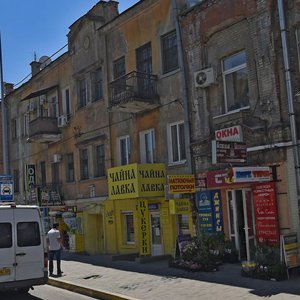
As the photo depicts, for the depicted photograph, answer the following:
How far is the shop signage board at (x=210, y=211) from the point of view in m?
15.8

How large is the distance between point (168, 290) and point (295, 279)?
9.81 ft

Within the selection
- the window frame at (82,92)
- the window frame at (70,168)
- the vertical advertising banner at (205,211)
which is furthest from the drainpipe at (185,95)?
the window frame at (70,168)

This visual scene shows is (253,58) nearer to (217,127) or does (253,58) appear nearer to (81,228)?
(217,127)

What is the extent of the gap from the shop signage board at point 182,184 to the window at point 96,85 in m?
8.11

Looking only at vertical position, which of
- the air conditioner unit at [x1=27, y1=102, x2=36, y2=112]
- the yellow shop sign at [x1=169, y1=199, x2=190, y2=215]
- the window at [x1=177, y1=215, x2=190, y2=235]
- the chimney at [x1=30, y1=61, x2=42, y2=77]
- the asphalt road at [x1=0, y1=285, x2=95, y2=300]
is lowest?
the asphalt road at [x1=0, y1=285, x2=95, y2=300]

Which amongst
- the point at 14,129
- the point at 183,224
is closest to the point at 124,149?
the point at 183,224

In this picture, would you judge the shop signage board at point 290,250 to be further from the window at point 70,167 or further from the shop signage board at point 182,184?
the window at point 70,167

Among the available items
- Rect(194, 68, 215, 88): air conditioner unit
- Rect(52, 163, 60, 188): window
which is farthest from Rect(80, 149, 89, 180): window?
Rect(194, 68, 215, 88): air conditioner unit

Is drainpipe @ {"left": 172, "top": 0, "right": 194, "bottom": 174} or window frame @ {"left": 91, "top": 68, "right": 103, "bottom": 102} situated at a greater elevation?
window frame @ {"left": 91, "top": 68, "right": 103, "bottom": 102}

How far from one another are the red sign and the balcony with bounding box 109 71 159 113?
19.5ft

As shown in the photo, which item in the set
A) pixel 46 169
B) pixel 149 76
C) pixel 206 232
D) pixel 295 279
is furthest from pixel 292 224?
pixel 46 169

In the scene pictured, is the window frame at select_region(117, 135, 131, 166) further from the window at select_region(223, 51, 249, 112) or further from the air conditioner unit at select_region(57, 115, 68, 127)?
the window at select_region(223, 51, 249, 112)

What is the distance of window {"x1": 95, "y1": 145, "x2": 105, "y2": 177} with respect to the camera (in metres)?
22.6

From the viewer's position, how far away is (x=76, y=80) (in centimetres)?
2456
